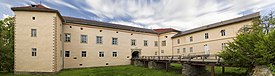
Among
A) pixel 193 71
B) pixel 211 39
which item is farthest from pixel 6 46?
pixel 211 39

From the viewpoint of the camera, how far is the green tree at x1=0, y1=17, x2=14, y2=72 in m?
19.0

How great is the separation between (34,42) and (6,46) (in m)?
4.63

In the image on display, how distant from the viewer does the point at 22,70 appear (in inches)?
673

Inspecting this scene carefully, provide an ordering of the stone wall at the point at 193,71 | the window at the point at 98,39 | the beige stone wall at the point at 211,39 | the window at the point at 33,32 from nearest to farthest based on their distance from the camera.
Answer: the stone wall at the point at 193,71 < the window at the point at 33,32 < the beige stone wall at the point at 211,39 < the window at the point at 98,39

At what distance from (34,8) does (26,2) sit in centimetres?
329

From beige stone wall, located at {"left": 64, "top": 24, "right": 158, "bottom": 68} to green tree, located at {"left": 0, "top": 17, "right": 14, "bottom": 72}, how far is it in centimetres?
593

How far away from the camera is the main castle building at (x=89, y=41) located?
17422 millimetres

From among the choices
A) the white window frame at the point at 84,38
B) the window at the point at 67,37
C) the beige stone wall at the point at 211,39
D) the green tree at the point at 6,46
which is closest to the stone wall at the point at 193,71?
the beige stone wall at the point at 211,39

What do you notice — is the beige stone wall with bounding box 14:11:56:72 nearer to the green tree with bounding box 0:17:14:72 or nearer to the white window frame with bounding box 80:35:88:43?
the green tree with bounding box 0:17:14:72

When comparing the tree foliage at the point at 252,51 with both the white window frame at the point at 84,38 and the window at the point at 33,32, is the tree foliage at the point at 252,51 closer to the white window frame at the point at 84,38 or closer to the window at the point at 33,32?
the window at the point at 33,32

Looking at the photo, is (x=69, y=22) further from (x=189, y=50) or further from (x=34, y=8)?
(x=189, y=50)

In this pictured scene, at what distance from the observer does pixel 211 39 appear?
24.0 meters

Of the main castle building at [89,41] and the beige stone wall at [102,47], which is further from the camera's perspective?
the beige stone wall at [102,47]

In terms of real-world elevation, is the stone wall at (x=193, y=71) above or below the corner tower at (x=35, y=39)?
below
